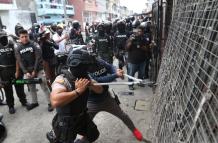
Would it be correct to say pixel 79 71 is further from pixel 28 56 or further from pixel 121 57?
pixel 121 57

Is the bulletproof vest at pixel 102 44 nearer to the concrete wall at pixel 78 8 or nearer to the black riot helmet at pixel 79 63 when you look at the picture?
the black riot helmet at pixel 79 63

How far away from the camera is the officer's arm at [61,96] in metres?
2.72

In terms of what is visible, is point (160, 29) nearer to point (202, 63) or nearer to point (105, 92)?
point (105, 92)

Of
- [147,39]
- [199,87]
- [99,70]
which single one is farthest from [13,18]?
[199,87]

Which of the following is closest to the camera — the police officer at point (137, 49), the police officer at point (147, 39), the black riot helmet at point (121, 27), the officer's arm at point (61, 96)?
the officer's arm at point (61, 96)

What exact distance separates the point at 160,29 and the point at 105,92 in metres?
2.36

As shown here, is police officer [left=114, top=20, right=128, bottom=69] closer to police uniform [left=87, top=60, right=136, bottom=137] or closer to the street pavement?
the street pavement

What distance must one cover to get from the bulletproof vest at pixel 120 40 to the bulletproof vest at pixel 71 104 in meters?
4.44

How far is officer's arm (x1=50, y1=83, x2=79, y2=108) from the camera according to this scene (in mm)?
2725

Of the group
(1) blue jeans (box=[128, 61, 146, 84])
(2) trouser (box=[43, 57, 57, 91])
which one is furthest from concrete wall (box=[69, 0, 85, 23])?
(1) blue jeans (box=[128, 61, 146, 84])

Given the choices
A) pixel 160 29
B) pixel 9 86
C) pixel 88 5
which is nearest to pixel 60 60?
pixel 9 86

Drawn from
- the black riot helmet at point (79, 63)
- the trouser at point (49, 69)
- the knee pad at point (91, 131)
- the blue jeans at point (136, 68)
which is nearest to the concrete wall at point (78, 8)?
the trouser at point (49, 69)

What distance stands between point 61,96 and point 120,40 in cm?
487

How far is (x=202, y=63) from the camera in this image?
1518 mm
